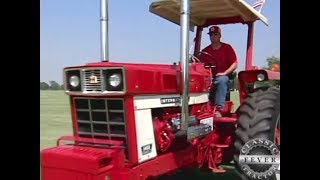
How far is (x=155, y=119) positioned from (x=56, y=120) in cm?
245

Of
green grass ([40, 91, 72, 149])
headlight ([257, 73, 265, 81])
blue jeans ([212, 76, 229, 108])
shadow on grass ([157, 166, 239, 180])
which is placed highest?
headlight ([257, 73, 265, 81])

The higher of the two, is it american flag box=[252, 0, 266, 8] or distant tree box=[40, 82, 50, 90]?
american flag box=[252, 0, 266, 8]

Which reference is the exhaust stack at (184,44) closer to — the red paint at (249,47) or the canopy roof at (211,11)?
the canopy roof at (211,11)

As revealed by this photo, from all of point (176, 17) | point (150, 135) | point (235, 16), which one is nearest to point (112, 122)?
point (150, 135)

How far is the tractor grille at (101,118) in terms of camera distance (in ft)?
11.3

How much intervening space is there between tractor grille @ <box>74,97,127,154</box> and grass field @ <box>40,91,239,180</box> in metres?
0.24

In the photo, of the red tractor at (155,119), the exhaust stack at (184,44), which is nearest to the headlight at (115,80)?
the red tractor at (155,119)

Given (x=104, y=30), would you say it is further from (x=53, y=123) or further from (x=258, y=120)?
(x=53, y=123)

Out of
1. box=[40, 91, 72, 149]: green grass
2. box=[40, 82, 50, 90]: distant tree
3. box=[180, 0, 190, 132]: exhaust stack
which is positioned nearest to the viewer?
box=[180, 0, 190, 132]: exhaust stack

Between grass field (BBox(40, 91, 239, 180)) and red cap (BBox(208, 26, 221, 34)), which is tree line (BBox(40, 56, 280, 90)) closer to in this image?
grass field (BBox(40, 91, 239, 180))

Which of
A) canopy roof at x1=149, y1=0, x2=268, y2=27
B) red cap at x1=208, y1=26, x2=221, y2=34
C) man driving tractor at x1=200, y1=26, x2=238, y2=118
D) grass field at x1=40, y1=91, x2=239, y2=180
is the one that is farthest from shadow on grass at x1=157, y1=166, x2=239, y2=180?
canopy roof at x1=149, y1=0, x2=268, y2=27

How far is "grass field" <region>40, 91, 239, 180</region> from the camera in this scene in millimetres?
4129
